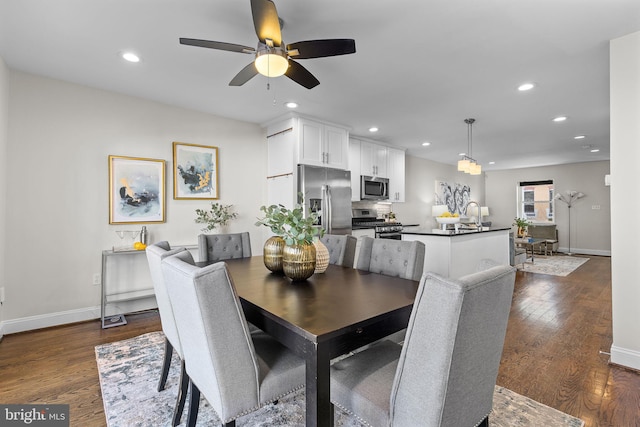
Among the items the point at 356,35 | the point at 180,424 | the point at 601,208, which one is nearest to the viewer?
the point at 180,424

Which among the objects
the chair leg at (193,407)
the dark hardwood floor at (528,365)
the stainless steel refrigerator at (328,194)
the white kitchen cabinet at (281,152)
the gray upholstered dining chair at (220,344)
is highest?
the white kitchen cabinet at (281,152)

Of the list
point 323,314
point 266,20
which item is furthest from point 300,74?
point 323,314

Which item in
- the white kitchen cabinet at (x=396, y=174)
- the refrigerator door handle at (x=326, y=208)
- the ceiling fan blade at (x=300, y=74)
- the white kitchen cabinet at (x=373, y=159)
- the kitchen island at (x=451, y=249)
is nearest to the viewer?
the ceiling fan blade at (x=300, y=74)

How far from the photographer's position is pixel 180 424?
1678 millimetres

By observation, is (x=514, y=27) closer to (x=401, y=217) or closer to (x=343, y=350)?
(x=343, y=350)

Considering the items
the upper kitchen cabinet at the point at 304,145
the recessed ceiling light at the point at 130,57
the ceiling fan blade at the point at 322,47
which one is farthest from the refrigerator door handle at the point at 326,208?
the recessed ceiling light at the point at 130,57

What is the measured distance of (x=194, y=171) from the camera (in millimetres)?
3955

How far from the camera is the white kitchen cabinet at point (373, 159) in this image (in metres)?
5.52

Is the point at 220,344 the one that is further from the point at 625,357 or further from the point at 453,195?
the point at 453,195

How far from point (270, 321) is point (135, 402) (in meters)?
1.25

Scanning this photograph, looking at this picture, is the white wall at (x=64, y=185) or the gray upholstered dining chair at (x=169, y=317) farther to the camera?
the white wall at (x=64, y=185)

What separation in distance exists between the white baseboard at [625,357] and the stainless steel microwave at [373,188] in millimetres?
3724

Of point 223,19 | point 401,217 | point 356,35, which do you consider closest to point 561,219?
point 401,217

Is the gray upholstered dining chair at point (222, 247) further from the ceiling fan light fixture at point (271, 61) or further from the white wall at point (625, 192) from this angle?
the white wall at point (625, 192)
